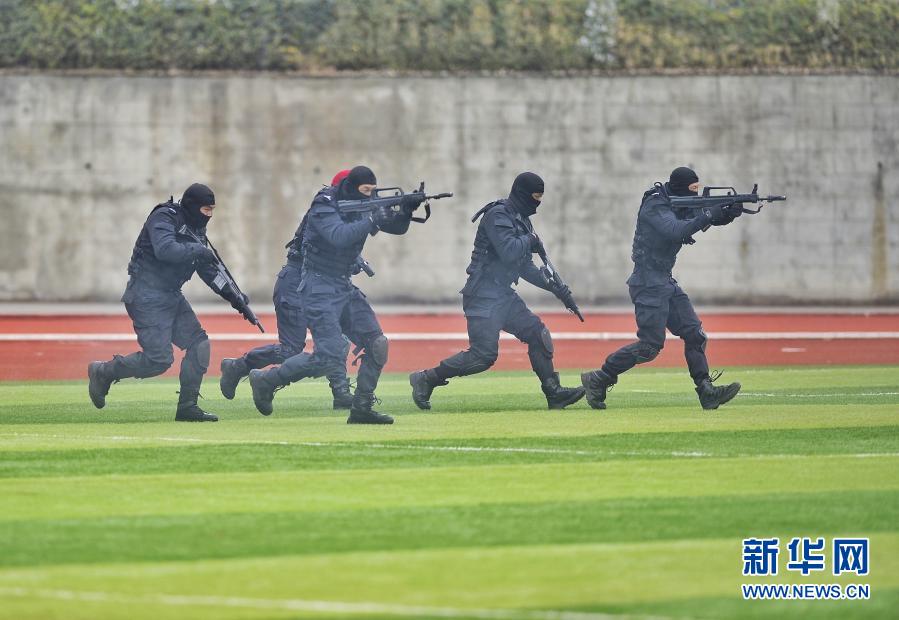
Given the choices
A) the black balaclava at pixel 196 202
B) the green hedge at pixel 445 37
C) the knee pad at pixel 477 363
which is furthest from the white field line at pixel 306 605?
the green hedge at pixel 445 37

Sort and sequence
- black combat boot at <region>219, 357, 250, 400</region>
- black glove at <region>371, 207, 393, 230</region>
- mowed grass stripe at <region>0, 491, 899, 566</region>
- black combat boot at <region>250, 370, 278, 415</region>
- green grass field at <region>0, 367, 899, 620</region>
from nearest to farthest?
green grass field at <region>0, 367, 899, 620</region> → mowed grass stripe at <region>0, 491, 899, 566</region> → black glove at <region>371, 207, 393, 230</region> → black combat boot at <region>250, 370, 278, 415</region> → black combat boot at <region>219, 357, 250, 400</region>

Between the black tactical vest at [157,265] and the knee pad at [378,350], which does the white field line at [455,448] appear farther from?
the black tactical vest at [157,265]

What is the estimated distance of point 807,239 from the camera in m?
29.5

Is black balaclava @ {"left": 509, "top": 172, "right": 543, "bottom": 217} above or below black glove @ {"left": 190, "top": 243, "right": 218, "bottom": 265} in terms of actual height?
above

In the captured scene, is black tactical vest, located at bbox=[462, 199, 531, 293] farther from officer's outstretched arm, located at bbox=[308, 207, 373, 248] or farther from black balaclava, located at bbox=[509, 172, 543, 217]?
officer's outstretched arm, located at bbox=[308, 207, 373, 248]

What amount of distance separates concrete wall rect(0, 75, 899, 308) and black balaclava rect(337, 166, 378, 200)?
16002 mm

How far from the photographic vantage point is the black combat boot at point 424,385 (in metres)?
14.2

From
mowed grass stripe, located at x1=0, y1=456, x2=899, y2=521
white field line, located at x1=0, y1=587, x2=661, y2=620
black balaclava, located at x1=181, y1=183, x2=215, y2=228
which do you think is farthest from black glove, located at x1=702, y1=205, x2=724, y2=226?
white field line, located at x1=0, y1=587, x2=661, y2=620

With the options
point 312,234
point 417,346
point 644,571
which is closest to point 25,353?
point 417,346

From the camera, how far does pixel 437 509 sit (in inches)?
347

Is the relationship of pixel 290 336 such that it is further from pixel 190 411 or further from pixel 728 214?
pixel 728 214

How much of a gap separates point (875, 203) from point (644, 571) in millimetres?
23311

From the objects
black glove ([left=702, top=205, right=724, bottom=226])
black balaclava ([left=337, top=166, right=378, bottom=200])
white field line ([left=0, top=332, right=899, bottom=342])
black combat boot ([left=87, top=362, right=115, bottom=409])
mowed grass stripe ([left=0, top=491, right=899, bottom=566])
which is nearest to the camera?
mowed grass stripe ([left=0, top=491, right=899, bottom=566])

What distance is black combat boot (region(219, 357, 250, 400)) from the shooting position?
573 inches
